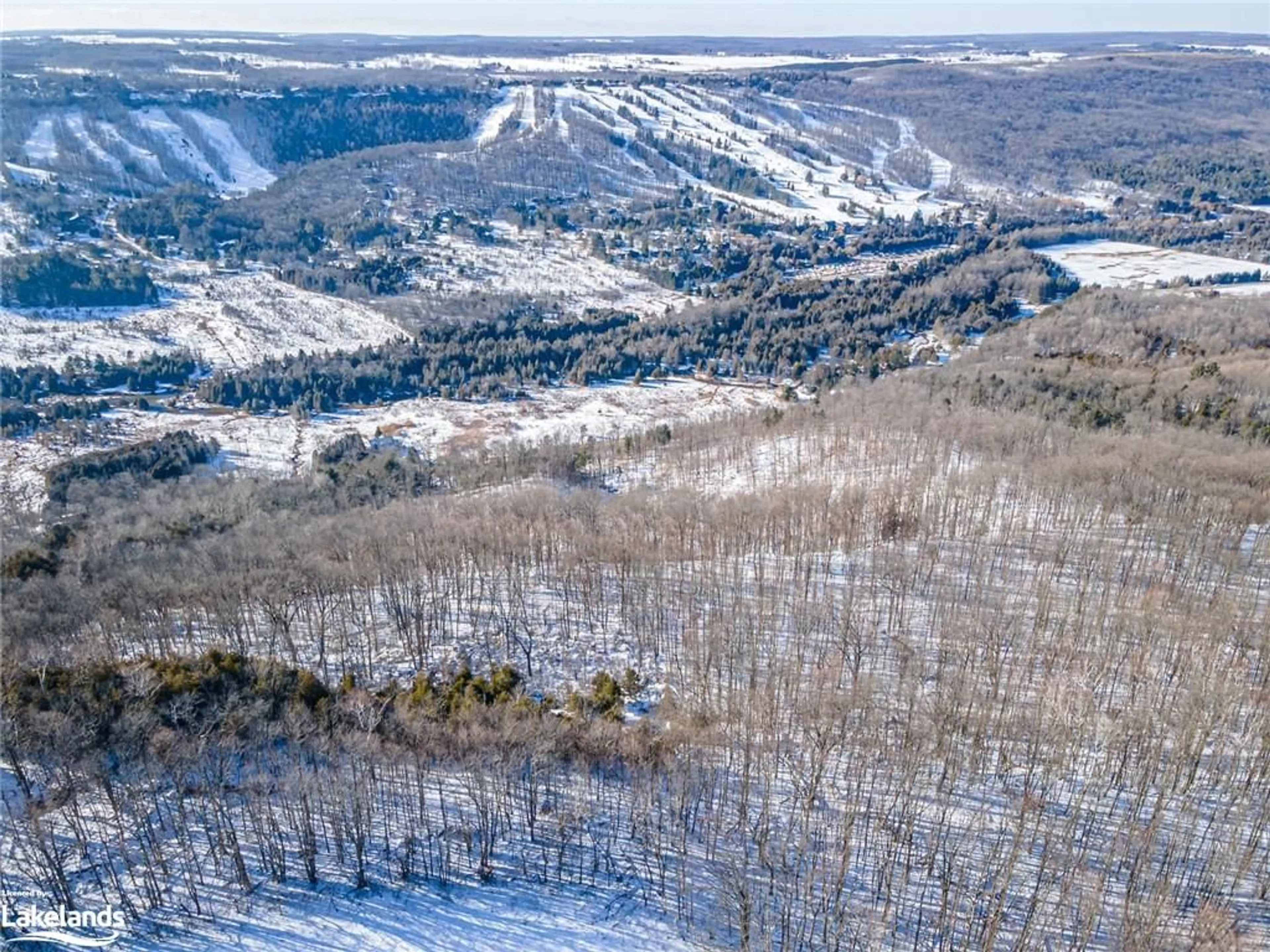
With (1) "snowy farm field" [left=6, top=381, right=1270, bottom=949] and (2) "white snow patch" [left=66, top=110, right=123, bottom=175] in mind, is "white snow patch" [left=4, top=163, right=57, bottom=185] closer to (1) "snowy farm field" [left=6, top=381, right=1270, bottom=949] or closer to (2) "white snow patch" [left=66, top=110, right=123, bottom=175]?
(2) "white snow patch" [left=66, top=110, right=123, bottom=175]

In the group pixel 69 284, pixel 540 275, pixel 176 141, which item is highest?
pixel 176 141

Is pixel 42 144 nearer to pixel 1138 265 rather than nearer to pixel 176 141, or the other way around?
pixel 176 141

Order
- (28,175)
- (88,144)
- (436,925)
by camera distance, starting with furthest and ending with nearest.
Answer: (88,144), (28,175), (436,925)

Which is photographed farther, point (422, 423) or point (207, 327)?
point (207, 327)

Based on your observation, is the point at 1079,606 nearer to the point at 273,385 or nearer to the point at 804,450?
the point at 804,450

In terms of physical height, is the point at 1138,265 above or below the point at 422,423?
above

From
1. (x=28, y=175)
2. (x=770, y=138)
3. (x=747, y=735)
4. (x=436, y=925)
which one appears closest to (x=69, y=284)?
(x=28, y=175)

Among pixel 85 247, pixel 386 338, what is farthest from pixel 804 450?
pixel 85 247

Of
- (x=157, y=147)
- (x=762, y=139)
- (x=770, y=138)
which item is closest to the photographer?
(x=157, y=147)

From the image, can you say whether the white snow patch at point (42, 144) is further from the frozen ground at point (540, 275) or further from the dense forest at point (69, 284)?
the frozen ground at point (540, 275)
